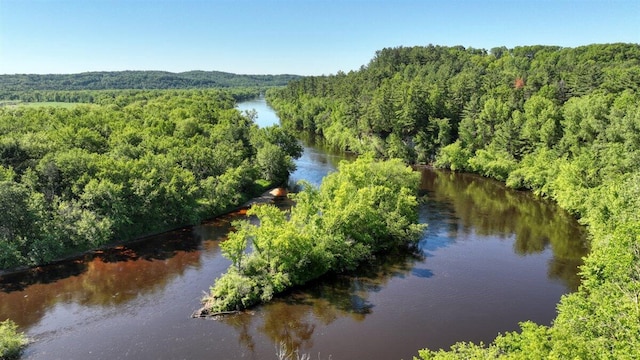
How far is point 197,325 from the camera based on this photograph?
32406 mm

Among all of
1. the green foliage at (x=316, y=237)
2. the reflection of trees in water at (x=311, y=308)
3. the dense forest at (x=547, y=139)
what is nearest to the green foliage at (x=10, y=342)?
the green foliage at (x=316, y=237)

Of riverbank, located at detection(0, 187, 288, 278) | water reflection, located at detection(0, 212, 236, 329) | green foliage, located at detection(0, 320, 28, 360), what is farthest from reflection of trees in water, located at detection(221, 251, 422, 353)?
riverbank, located at detection(0, 187, 288, 278)

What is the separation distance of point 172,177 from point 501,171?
52158mm

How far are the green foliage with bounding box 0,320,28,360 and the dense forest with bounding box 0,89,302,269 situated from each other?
1181cm

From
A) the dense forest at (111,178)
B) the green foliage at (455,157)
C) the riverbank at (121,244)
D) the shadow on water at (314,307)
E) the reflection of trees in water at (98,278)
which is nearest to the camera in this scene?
the shadow on water at (314,307)

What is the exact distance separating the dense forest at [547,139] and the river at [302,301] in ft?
13.4

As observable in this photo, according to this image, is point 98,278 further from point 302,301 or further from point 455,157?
point 455,157

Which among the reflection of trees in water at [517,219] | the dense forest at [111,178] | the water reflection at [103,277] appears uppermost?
the dense forest at [111,178]

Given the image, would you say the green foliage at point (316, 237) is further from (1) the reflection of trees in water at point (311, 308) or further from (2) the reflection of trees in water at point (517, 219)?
(2) the reflection of trees in water at point (517, 219)

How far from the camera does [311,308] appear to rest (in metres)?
34.7

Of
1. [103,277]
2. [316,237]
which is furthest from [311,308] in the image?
[103,277]

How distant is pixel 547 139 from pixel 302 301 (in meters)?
55.0

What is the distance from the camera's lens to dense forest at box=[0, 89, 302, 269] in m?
42.4

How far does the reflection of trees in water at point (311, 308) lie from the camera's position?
103 ft
